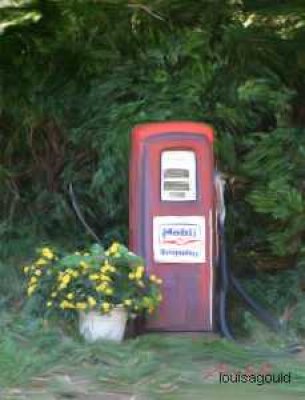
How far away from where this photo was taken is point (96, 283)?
647 cm

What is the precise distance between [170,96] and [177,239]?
1.45 meters

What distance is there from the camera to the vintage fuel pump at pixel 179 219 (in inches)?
277

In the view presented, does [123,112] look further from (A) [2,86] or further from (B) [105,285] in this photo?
(B) [105,285]

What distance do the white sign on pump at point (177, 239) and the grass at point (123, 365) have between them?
2.07 ft

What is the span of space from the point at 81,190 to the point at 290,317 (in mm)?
2546

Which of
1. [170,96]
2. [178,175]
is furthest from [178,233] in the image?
[170,96]

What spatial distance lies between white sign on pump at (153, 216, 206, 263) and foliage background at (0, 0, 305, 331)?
0.61m

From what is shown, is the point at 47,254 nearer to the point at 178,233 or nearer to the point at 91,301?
the point at 91,301

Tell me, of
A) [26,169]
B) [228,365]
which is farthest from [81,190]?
[228,365]

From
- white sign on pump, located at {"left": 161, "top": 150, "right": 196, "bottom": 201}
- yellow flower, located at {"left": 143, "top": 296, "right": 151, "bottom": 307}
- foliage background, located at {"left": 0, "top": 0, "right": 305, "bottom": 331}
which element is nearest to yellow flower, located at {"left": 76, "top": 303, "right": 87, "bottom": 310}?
yellow flower, located at {"left": 143, "top": 296, "right": 151, "bottom": 307}

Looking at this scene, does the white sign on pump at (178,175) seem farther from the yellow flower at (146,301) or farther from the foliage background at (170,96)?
the yellow flower at (146,301)

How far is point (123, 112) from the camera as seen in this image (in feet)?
25.8

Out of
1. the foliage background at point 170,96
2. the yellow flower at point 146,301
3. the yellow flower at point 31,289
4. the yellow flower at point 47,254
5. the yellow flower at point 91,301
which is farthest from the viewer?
the foliage background at point 170,96

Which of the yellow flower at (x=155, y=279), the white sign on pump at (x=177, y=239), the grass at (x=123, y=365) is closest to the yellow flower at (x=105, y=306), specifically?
the grass at (x=123, y=365)
